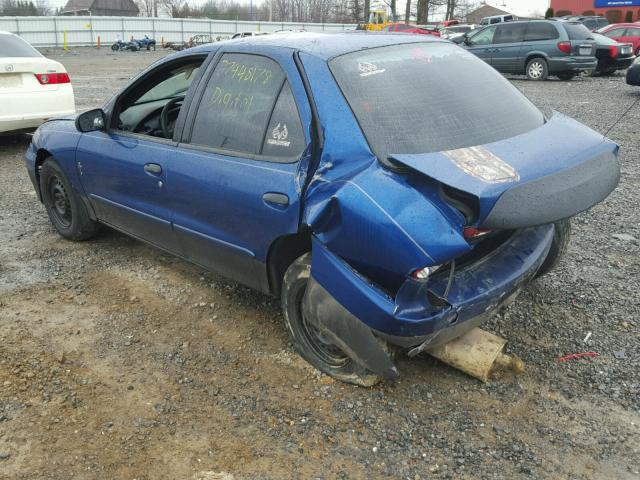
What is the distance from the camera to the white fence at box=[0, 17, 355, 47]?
122 ft

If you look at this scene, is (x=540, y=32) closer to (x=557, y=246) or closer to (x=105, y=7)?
(x=557, y=246)

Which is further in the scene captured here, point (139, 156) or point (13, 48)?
point (13, 48)

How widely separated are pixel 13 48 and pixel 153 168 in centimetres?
546

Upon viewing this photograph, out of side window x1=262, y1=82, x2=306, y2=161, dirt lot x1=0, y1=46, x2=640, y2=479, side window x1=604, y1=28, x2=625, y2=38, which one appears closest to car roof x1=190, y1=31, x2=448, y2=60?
side window x1=262, y1=82, x2=306, y2=161

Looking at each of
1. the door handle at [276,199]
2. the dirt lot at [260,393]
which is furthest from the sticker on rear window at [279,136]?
the dirt lot at [260,393]

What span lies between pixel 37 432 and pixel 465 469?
76.8 inches

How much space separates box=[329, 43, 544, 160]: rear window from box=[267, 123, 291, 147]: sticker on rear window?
0.38 metres

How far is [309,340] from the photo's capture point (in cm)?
319

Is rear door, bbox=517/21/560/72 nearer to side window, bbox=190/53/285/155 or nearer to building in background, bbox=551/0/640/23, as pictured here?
side window, bbox=190/53/285/155

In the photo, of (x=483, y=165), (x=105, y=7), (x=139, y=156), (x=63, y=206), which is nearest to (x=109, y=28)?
(x=105, y=7)

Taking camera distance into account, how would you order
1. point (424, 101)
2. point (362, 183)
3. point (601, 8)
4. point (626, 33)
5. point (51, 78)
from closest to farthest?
point (362, 183) < point (424, 101) < point (51, 78) < point (626, 33) < point (601, 8)

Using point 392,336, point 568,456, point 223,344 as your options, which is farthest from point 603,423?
point 223,344

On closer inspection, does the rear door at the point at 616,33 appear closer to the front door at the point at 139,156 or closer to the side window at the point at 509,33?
the side window at the point at 509,33

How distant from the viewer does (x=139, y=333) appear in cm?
358
